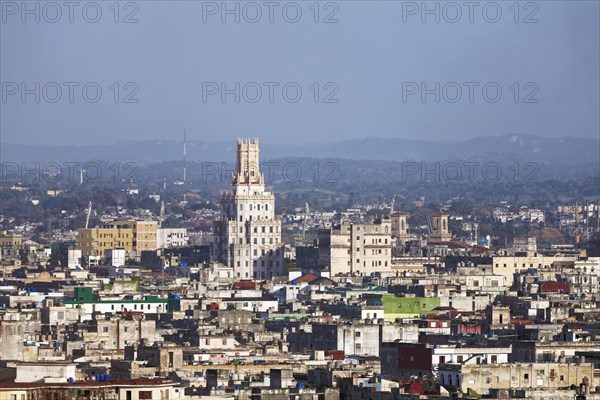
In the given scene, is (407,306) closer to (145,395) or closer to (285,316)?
(285,316)

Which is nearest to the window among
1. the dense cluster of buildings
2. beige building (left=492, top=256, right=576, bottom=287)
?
the dense cluster of buildings

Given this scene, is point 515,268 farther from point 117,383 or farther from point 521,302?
point 117,383

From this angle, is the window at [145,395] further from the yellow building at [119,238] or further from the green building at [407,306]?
the yellow building at [119,238]

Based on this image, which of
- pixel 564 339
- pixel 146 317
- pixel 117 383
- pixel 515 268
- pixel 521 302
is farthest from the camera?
pixel 515 268

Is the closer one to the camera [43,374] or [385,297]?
[43,374]

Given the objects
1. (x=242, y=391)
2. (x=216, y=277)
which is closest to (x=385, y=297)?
(x=216, y=277)

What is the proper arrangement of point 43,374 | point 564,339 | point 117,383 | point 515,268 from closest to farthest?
point 117,383 < point 43,374 < point 564,339 < point 515,268

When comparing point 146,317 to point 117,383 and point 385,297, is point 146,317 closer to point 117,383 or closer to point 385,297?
point 385,297

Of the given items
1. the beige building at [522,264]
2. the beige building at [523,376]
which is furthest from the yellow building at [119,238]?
the beige building at [523,376]
